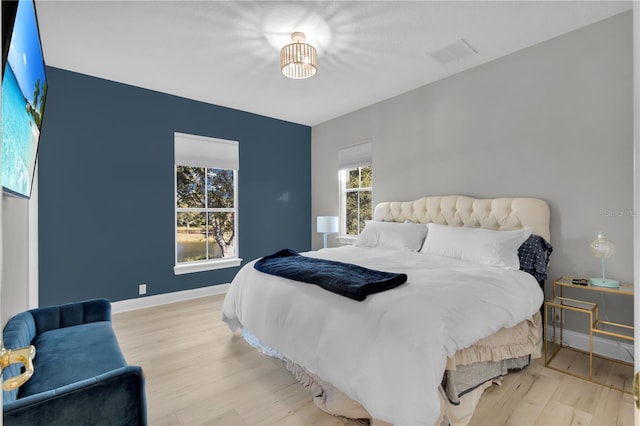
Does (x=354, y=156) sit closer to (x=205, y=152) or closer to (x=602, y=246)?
(x=205, y=152)

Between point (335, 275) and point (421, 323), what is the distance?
0.67 m

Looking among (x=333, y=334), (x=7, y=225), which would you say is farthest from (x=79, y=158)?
(x=333, y=334)

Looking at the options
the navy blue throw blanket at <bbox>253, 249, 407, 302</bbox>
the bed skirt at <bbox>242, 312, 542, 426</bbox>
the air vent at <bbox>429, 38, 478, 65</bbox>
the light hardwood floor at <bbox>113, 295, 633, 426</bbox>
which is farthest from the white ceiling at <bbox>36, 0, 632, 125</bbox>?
the light hardwood floor at <bbox>113, 295, 633, 426</bbox>

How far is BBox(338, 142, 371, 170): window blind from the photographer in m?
4.55

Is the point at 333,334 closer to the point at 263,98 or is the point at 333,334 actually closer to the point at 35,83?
the point at 35,83

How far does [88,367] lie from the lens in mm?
1588

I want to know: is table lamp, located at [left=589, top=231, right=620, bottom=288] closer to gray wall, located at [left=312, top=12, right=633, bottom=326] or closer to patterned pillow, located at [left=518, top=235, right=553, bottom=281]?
gray wall, located at [left=312, top=12, right=633, bottom=326]

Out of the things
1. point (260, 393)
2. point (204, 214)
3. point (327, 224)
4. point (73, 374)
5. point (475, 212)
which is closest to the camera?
point (73, 374)

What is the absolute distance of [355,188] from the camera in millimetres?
4887

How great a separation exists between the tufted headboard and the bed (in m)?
0.01

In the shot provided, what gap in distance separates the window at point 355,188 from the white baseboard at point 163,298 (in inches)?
81.7

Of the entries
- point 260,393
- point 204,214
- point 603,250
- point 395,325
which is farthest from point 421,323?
point 204,214

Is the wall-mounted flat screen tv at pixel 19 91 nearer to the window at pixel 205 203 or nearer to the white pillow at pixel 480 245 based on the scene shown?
the window at pixel 205 203

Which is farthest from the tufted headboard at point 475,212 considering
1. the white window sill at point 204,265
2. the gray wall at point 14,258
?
the gray wall at point 14,258
